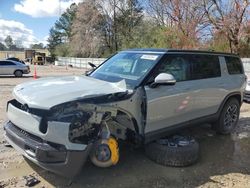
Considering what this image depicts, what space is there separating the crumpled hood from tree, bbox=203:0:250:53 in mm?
20927

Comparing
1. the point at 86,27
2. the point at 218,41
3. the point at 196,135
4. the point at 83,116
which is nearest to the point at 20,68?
the point at 218,41

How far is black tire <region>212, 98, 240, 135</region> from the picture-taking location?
6566mm

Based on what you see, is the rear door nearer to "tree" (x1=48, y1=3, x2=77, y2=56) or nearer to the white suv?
the white suv

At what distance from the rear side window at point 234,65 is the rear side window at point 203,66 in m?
0.42

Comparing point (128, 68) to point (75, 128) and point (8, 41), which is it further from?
point (8, 41)

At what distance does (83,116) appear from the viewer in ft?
12.9

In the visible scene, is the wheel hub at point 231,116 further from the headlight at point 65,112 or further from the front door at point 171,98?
the headlight at point 65,112

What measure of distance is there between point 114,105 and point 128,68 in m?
1.16

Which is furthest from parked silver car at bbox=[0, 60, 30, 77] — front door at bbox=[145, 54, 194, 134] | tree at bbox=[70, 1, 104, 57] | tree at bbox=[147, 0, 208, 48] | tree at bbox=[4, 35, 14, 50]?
tree at bbox=[4, 35, 14, 50]

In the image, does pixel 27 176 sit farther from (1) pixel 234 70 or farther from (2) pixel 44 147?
(1) pixel 234 70

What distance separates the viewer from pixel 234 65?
6.93 m

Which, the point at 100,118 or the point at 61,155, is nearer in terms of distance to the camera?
the point at 61,155

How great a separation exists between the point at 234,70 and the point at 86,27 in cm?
5018

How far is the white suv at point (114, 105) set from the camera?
3.76m
